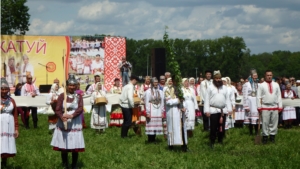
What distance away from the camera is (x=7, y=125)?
11102 mm

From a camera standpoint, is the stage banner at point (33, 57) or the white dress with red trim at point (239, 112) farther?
the stage banner at point (33, 57)

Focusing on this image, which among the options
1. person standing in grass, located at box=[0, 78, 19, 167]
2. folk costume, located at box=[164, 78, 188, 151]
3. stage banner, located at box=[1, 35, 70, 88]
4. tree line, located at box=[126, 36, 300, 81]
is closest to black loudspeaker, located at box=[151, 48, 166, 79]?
folk costume, located at box=[164, 78, 188, 151]

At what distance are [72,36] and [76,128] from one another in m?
31.5

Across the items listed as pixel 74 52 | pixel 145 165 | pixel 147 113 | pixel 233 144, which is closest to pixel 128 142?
pixel 147 113

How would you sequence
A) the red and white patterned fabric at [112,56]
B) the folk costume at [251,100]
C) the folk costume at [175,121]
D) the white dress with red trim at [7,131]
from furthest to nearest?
the red and white patterned fabric at [112,56]
the folk costume at [251,100]
the folk costume at [175,121]
the white dress with red trim at [7,131]

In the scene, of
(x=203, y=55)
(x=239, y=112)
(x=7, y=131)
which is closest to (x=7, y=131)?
(x=7, y=131)

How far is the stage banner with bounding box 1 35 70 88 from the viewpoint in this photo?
40.2 meters

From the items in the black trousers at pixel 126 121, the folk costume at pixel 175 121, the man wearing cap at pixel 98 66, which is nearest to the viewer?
Result: the folk costume at pixel 175 121

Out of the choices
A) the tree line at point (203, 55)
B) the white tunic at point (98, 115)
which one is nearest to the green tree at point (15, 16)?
the white tunic at point (98, 115)

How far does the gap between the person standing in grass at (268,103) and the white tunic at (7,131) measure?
711cm

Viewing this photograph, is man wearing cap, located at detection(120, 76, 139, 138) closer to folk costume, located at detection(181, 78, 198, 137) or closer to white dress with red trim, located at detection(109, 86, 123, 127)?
folk costume, located at detection(181, 78, 198, 137)

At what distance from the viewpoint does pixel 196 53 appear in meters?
121

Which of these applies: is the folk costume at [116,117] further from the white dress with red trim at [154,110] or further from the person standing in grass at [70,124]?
the person standing in grass at [70,124]

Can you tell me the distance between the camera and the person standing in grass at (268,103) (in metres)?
15.9
